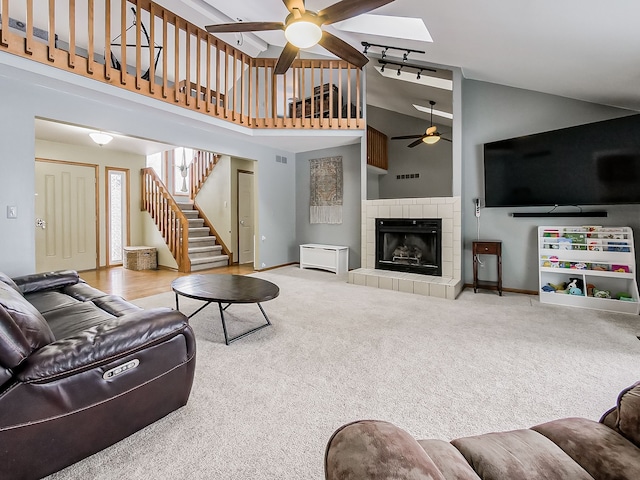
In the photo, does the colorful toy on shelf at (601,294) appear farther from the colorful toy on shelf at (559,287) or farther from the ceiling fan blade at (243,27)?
the ceiling fan blade at (243,27)

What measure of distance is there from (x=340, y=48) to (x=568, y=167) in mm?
3131

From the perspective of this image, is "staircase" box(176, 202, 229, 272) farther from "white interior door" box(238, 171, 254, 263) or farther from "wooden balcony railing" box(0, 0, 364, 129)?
"wooden balcony railing" box(0, 0, 364, 129)

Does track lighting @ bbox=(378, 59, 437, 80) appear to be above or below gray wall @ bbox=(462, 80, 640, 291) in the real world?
above

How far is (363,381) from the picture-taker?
2.10 m

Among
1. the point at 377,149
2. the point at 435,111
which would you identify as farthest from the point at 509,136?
the point at 377,149

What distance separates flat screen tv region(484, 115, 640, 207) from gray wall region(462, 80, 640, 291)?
27cm

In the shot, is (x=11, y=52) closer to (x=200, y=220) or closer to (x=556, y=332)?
(x=200, y=220)

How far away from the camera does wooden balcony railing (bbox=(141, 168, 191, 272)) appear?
19.6 ft

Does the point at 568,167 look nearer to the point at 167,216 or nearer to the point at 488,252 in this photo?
the point at 488,252

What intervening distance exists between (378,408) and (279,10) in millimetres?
5282

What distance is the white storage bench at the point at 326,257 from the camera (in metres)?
5.97

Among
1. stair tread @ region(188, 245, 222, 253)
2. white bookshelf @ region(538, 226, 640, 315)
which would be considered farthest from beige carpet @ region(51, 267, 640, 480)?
stair tread @ region(188, 245, 222, 253)

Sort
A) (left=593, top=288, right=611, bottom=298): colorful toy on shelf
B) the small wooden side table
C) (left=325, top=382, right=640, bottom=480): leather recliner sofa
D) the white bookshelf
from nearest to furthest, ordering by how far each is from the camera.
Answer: (left=325, top=382, right=640, bottom=480): leather recliner sofa
the white bookshelf
(left=593, top=288, right=611, bottom=298): colorful toy on shelf
the small wooden side table

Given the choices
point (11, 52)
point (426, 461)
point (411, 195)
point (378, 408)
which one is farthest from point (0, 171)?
point (411, 195)
